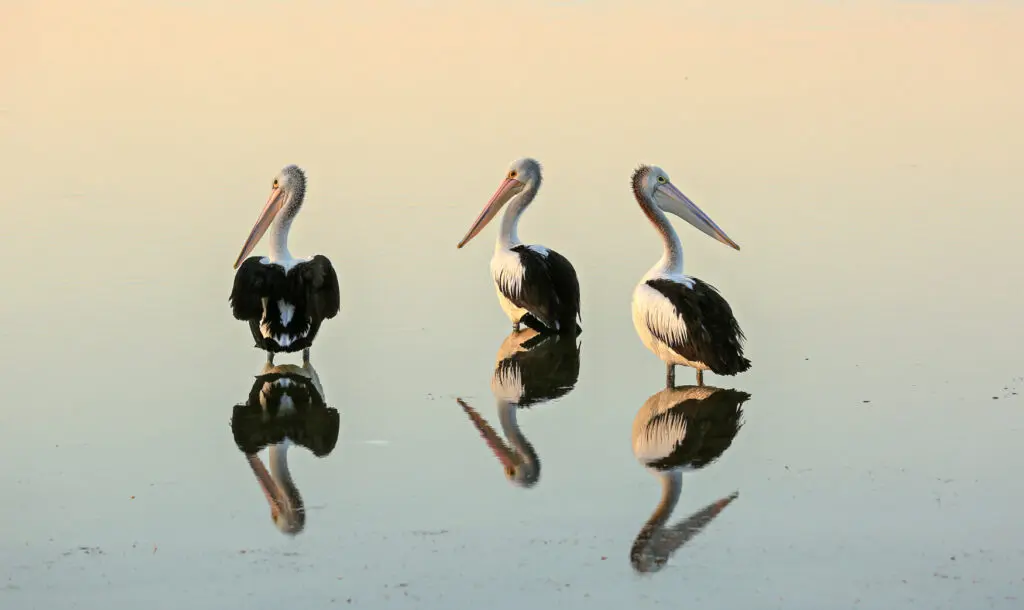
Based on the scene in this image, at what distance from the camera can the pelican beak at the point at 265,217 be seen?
31.8ft

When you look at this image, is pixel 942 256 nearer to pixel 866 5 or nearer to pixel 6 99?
pixel 6 99

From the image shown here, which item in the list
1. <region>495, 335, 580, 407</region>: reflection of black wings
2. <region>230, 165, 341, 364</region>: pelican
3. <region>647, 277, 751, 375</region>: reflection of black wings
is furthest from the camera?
<region>230, 165, 341, 364</region>: pelican

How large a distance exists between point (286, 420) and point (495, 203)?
3473mm

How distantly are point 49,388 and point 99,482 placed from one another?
1.50 m

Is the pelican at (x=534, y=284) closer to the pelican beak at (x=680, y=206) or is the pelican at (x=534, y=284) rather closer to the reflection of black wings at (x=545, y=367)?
the reflection of black wings at (x=545, y=367)

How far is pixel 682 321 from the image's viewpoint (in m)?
8.00

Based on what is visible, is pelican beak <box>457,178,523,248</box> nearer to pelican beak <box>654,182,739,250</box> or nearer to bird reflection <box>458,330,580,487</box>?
bird reflection <box>458,330,580,487</box>

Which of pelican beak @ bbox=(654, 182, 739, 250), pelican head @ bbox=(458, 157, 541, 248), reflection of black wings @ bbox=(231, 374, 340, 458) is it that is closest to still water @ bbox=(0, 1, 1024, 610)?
A: reflection of black wings @ bbox=(231, 374, 340, 458)

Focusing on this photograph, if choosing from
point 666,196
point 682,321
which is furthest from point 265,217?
point 682,321

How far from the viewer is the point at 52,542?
5797 millimetres

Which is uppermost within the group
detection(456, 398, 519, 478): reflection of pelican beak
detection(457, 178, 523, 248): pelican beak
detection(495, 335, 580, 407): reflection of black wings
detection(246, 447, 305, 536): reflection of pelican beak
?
detection(457, 178, 523, 248): pelican beak

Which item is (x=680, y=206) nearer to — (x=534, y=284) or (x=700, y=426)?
(x=534, y=284)

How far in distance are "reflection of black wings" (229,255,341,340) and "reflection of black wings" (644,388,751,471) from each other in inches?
76.0

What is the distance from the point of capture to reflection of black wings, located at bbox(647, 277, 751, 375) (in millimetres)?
7844
